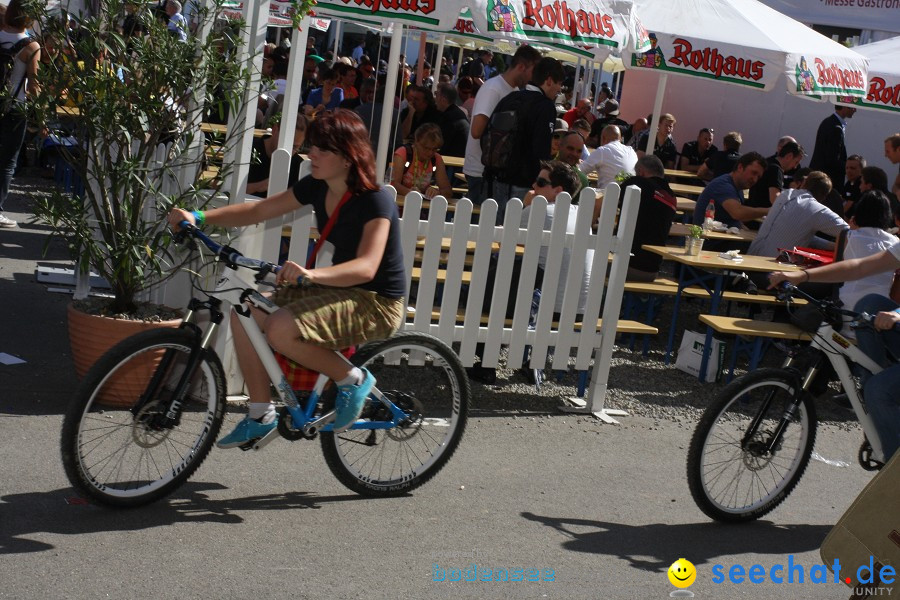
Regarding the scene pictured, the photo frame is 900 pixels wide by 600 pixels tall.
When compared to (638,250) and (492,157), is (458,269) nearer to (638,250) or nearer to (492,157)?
(492,157)

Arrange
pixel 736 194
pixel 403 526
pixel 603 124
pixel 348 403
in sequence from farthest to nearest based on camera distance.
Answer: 1. pixel 603 124
2. pixel 736 194
3. pixel 403 526
4. pixel 348 403

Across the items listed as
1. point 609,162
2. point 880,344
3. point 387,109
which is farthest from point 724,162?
point 880,344

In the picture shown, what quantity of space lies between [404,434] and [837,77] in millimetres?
8403

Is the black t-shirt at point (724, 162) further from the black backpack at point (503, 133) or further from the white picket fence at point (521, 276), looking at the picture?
the white picket fence at point (521, 276)

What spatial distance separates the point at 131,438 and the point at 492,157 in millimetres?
5117

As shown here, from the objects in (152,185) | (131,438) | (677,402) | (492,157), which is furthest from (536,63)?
(131,438)

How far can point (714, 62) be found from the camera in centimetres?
1114

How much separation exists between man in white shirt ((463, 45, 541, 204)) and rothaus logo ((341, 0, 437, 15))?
2069 mm

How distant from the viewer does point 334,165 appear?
A: 464 centimetres

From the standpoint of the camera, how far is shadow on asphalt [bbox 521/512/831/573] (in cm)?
493

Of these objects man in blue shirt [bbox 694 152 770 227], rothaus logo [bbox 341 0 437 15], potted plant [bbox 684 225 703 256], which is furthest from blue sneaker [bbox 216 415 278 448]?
man in blue shirt [bbox 694 152 770 227]

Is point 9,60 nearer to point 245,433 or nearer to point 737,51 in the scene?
point 245,433

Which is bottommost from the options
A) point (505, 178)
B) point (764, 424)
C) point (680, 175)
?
point (764, 424)

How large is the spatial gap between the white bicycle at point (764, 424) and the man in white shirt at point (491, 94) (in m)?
4.52
